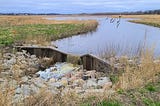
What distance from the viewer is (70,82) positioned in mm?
11484

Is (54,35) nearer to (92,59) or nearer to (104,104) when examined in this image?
(92,59)

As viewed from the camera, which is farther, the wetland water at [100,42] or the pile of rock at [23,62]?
the wetland water at [100,42]

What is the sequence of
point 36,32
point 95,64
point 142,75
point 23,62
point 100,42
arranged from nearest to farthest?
point 142,75 → point 95,64 → point 23,62 → point 100,42 → point 36,32

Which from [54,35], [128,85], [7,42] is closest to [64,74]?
[128,85]

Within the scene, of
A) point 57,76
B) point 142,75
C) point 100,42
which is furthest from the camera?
point 100,42

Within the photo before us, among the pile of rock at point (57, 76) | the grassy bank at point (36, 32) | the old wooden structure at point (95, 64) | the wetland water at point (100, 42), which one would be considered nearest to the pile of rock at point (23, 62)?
the pile of rock at point (57, 76)

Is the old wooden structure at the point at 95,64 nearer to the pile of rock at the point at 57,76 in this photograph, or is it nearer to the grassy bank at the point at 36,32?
the pile of rock at the point at 57,76

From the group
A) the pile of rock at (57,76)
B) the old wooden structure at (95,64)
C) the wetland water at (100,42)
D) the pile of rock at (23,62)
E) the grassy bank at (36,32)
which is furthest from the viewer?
the grassy bank at (36,32)

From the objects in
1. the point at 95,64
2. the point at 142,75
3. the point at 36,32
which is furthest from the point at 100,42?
the point at 142,75

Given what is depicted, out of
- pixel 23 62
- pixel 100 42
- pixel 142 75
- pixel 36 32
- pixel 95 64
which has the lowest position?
pixel 100 42

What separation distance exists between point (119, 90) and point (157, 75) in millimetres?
2373

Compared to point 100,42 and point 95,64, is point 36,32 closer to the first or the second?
point 100,42

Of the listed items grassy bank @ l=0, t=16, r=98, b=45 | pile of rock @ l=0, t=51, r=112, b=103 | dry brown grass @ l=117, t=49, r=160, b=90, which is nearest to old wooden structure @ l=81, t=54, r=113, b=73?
pile of rock @ l=0, t=51, r=112, b=103

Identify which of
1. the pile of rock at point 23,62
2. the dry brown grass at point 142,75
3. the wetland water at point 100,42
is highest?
the dry brown grass at point 142,75
